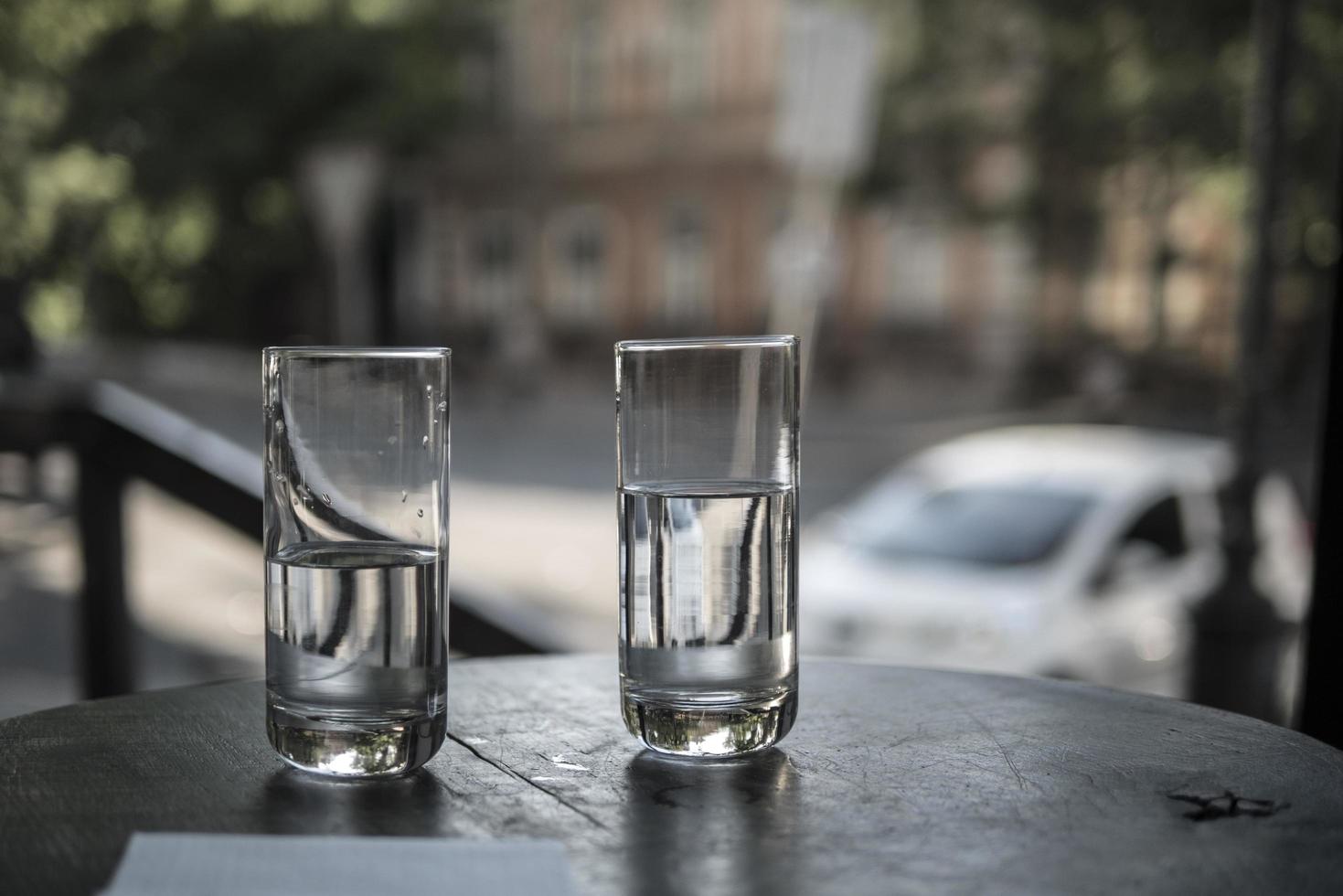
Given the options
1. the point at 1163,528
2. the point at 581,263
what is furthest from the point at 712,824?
the point at 581,263

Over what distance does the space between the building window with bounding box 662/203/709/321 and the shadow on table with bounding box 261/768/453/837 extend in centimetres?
2343

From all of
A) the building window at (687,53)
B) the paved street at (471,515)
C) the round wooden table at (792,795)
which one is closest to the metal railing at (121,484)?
the paved street at (471,515)

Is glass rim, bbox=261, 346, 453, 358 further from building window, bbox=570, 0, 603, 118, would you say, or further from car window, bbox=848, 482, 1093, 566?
building window, bbox=570, 0, 603, 118

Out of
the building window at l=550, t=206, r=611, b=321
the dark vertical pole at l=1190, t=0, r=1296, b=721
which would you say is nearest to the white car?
the dark vertical pole at l=1190, t=0, r=1296, b=721

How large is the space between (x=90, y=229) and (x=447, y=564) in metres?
12.7

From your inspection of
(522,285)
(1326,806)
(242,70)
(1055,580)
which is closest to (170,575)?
(1055,580)

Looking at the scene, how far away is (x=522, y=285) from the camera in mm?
26938

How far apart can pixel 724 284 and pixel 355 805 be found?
23441 mm

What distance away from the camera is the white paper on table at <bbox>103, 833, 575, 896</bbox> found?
952 mm

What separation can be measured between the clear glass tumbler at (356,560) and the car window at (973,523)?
4810mm

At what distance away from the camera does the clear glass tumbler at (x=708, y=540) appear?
4.03ft

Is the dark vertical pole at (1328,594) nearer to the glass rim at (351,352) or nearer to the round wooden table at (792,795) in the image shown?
the round wooden table at (792,795)

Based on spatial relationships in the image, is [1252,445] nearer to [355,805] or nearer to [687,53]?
[355,805]

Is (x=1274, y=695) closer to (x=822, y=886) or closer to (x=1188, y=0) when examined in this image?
(x=822, y=886)
